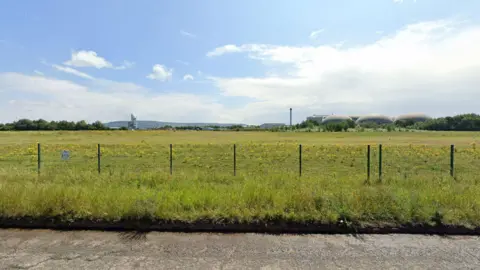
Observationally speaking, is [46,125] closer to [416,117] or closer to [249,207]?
[249,207]

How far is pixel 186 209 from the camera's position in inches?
199

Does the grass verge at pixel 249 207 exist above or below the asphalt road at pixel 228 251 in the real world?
above

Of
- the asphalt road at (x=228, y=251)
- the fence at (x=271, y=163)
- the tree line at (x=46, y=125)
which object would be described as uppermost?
the tree line at (x=46, y=125)

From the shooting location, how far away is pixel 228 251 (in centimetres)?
385

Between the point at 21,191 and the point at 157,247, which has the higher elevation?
the point at 21,191

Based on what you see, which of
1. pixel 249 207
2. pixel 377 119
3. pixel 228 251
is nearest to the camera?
pixel 228 251

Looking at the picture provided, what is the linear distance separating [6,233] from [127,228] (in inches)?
78.4

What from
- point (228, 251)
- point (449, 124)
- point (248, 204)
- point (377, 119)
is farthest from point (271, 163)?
point (377, 119)

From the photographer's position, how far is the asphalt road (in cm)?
351

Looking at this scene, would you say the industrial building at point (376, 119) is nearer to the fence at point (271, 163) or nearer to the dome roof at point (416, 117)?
the dome roof at point (416, 117)

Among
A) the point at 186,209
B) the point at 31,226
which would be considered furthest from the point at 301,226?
the point at 31,226

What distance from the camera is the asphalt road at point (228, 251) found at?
3.51 m

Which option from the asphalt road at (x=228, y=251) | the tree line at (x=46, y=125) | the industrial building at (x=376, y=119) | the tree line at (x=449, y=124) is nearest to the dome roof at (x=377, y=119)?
the industrial building at (x=376, y=119)

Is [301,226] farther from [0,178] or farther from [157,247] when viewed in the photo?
[0,178]
